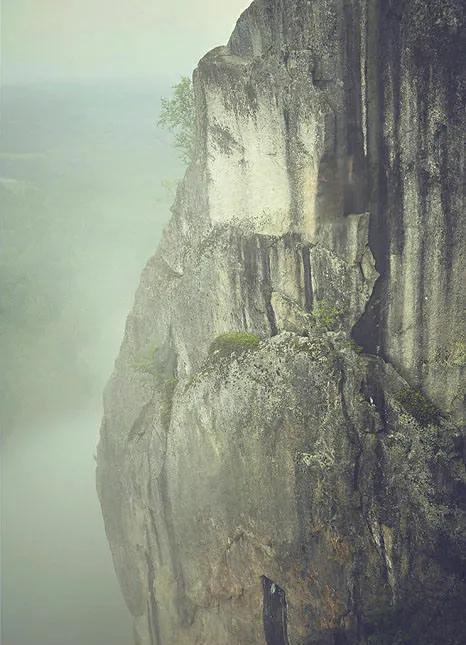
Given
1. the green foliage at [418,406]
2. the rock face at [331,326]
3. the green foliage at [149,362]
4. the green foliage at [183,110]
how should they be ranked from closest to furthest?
the rock face at [331,326], the green foliage at [418,406], the green foliage at [149,362], the green foliage at [183,110]

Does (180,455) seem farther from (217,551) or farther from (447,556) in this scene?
(447,556)

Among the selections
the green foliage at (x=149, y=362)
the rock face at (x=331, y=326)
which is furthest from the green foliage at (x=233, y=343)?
the green foliage at (x=149, y=362)

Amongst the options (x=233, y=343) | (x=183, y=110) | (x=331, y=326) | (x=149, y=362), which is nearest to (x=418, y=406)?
(x=331, y=326)

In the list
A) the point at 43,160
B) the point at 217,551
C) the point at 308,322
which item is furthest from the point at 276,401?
the point at 43,160

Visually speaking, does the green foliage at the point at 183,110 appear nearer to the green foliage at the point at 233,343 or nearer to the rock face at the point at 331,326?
the rock face at the point at 331,326

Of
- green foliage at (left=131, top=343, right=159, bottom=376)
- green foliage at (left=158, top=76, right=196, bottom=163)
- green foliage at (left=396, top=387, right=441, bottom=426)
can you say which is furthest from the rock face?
green foliage at (left=158, top=76, right=196, bottom=163)

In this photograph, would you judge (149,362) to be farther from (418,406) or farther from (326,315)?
(418,406)
